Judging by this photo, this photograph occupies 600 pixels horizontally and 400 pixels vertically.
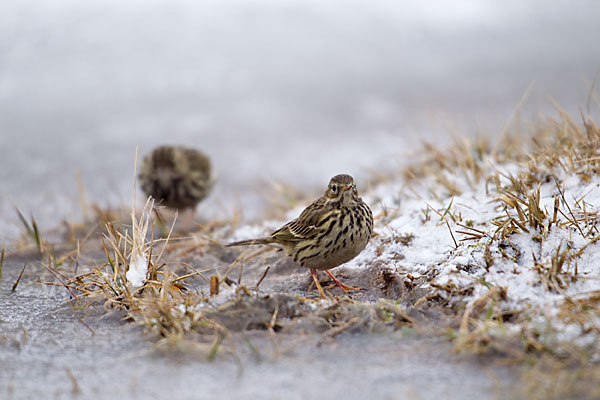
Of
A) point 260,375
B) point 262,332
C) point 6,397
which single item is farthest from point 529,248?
point 6,397

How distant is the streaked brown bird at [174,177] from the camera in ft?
23.3

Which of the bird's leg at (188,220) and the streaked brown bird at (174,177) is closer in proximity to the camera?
the bird's leg at (188,220)

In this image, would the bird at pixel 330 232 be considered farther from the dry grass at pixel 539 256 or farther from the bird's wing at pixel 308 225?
the dry grass at pixel 539 256

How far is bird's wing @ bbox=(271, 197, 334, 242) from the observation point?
3898 mm

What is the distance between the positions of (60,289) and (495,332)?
8.86ft

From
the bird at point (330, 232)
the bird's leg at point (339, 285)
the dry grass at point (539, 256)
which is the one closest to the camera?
the dry grass at point (539, 256)

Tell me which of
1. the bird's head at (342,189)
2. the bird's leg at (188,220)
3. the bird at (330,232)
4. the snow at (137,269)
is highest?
the bird's head at (342,189)

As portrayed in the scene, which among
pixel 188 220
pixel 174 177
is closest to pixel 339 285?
pixel 188 220

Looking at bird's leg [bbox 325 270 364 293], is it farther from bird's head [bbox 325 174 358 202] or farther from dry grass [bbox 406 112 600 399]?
dry grass [bbox 406 112 600 399]

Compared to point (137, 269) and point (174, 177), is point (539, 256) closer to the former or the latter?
point (137, 269)

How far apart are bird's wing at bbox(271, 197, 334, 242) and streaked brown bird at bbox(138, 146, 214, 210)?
3.20 m

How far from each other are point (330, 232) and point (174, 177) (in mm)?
3726

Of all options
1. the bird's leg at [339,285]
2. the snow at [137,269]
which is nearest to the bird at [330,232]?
the bird's leg at [339,285]

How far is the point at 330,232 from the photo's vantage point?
147 inches
